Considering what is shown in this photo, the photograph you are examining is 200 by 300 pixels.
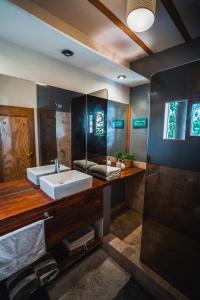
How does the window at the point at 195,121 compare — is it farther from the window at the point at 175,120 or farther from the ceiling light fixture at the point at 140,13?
the ceiling light fixture at the point at 140,13

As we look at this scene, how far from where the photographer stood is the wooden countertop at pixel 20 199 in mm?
1157

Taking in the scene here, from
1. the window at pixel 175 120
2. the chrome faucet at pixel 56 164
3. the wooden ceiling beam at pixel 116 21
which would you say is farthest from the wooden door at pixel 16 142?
the window at pixel 175 120

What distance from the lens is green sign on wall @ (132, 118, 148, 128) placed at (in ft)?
8.15

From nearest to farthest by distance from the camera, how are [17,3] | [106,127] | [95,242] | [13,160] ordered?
[17,3] < [13,160] < [95,242] < [106,127]

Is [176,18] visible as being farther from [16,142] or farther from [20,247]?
[20,247]

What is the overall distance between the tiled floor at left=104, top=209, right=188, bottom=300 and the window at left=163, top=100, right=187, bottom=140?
1399mm

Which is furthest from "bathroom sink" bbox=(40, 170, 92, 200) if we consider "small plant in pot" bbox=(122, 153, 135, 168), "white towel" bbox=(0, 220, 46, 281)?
"small plant in pot" bbox=(122, 153, 135, 168)

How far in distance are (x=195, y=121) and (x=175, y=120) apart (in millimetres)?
206

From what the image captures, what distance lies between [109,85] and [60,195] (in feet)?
5.97

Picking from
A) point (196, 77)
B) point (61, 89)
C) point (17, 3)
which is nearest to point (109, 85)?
point (61, 89)

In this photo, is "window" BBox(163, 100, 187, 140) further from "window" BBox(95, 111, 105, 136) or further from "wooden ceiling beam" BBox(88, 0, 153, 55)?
"window" BBox(95, 111, 105, 136)

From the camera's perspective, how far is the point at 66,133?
1.89 m

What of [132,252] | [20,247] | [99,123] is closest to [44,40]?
[99,123]

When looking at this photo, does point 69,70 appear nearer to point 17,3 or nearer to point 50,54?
point 50,54
